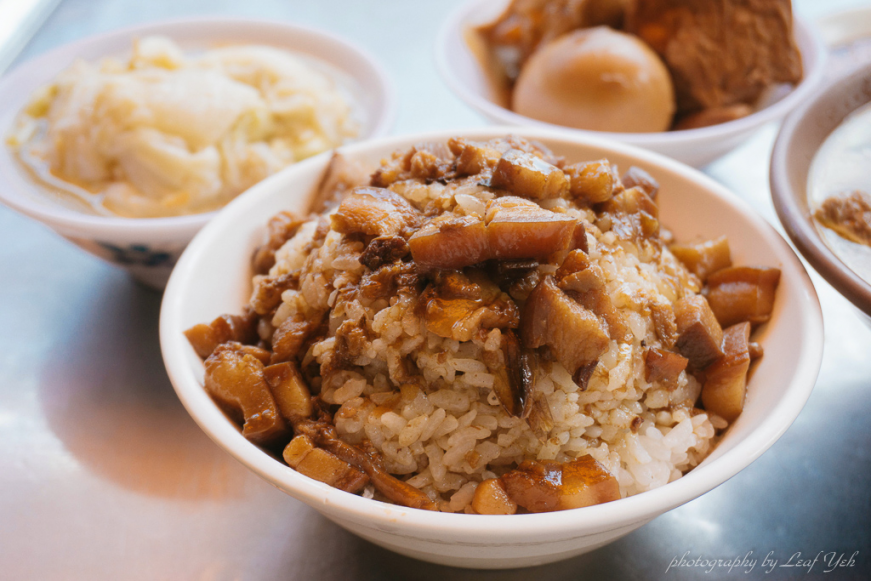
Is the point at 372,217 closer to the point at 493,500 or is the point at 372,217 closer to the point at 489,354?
the point at 489,354

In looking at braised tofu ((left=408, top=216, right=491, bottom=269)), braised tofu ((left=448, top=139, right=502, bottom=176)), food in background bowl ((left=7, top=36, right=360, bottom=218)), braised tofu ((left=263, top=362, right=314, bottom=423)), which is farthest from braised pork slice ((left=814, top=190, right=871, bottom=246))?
food in background bowl ((left=7, top=36, right=360, bottom=218))

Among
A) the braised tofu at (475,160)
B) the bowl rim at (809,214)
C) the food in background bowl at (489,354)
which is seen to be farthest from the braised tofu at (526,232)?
the bowl rim at (809,214)

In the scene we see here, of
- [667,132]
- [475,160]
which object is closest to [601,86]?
[667,132]

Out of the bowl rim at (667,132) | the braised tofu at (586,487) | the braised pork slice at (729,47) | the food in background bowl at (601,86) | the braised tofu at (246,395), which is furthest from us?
the braised pork slice at (729,47)

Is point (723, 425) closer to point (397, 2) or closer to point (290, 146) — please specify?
point (290, 146)

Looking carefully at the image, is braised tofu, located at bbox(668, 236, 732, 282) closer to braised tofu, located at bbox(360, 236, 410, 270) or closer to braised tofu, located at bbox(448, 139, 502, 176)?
braised tofu, located at bbox(448, 139, 502, 176)

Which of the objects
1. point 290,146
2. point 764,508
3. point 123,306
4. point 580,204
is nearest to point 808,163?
point 580,204

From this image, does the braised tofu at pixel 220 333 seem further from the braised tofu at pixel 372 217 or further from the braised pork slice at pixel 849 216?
the braised pork slice at pixel 849 216
